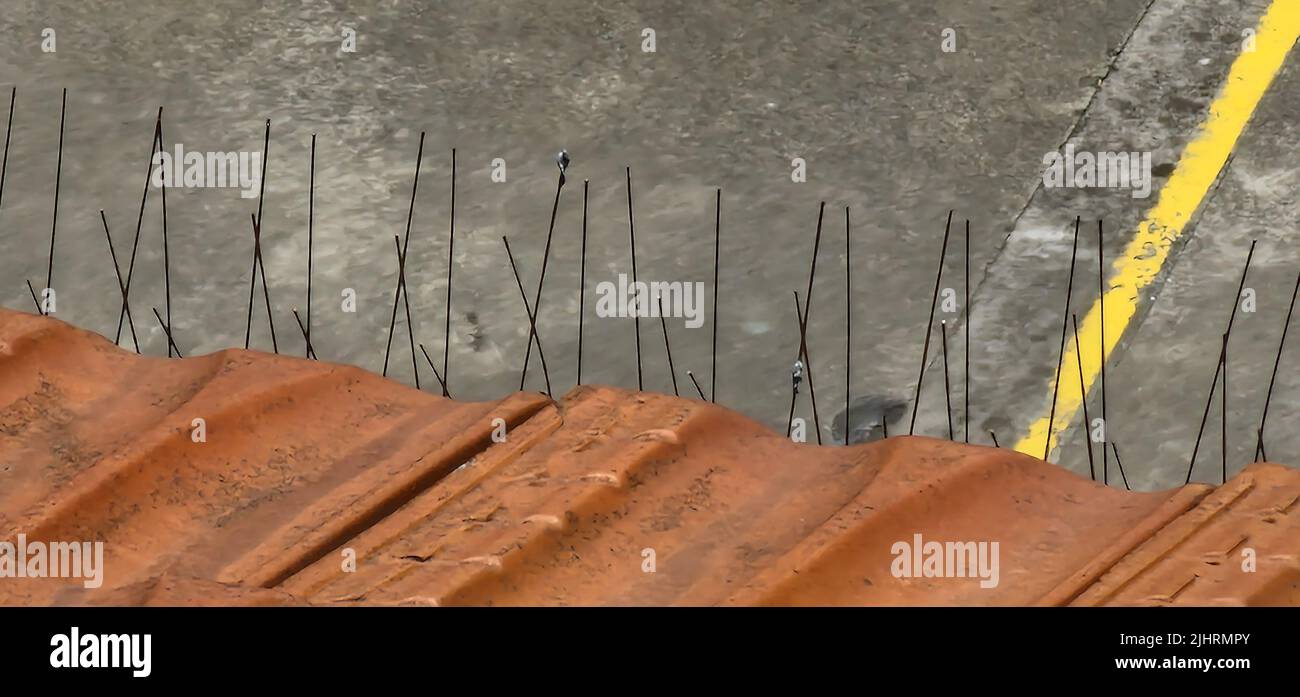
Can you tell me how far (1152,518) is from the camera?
2.75 metres

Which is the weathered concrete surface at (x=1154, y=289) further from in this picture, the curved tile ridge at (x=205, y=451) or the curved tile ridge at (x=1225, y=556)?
the curved tile ridge at (x=205, y=451)

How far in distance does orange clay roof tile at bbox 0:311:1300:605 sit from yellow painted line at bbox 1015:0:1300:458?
199 centimetres

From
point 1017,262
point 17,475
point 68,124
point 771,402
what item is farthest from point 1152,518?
point 68,124

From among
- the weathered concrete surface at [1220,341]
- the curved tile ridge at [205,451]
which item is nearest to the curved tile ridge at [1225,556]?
the curved tile ridge at [205,451]

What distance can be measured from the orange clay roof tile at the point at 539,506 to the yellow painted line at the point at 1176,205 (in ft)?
6.53

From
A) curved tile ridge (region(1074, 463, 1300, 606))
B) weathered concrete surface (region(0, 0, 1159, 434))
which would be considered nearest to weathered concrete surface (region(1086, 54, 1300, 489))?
weathered concrete surface (region(0, 0, 1159, 434))

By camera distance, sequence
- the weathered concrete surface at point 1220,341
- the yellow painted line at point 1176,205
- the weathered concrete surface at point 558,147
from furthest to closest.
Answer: the weathered concrete surface at point 558,147, the yellow painted line at point 1176,205, the weathered concrete surface at point 1220,341

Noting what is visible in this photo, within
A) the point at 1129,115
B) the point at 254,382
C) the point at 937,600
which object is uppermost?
the point at 1129,115

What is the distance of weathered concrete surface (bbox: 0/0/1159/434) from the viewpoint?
533cm

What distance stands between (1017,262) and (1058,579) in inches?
114

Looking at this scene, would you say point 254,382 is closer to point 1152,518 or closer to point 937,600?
point 937,600

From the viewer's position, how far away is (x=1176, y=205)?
5.64 m

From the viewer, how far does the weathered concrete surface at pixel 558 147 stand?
17.5 feet
